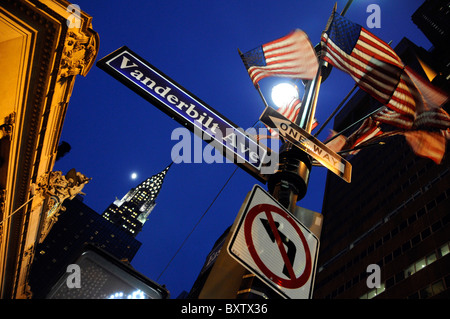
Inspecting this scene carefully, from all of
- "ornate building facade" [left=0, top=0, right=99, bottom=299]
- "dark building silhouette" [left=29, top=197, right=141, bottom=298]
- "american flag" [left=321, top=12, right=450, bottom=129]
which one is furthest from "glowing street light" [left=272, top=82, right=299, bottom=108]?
"dark building silhouette" [left=29, top=197, right=141, bottom=298]

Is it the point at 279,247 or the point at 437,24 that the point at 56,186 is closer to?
the point at 279,247

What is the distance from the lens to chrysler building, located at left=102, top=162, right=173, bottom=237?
171125mm

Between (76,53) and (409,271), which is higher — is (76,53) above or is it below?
below

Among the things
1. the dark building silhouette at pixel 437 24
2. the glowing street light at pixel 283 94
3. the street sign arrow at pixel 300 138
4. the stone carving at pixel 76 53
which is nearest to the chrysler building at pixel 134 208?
the dark building silhouette at pixel 437 24

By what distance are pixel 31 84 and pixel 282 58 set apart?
1405cm

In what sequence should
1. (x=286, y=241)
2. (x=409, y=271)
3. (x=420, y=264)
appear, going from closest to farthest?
(x=286, y=241), (x=420, y=264), (x=409, y=271)

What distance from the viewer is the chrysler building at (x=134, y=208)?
171125 millimetres

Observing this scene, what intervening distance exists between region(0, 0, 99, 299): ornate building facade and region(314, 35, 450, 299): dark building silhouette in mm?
39591

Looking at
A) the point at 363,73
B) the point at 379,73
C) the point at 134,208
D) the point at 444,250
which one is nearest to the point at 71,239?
the point at 134,208

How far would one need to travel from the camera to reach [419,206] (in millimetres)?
44000

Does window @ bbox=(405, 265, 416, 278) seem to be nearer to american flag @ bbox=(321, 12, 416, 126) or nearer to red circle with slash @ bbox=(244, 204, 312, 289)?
american flag @ bbox=(321, 12, 416, 126)

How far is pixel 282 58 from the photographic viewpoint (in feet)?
23.4

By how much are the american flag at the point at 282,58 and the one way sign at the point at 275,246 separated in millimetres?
4505
